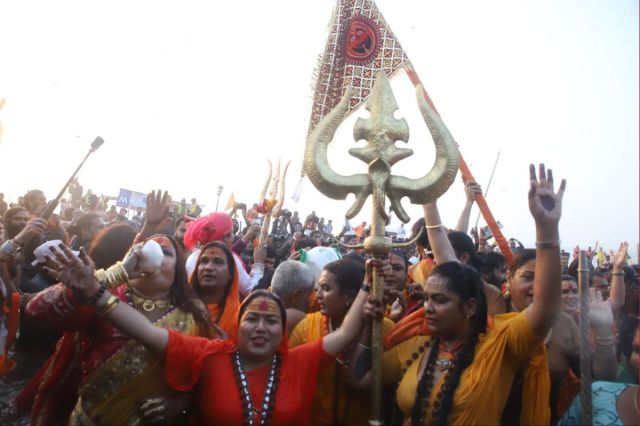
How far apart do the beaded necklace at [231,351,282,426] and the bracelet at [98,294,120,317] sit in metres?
0.68

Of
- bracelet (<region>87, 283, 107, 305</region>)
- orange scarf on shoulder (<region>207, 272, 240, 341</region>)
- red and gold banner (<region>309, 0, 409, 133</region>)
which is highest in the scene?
red and gold banner (<region>309, 0, 409, 133</region>)

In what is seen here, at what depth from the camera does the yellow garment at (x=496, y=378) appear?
207 cm

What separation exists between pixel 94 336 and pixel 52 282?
2832 millimetres

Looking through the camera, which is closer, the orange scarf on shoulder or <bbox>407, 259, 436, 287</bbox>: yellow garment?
the orange scarf on shoulder

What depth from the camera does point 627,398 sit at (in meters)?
2.26

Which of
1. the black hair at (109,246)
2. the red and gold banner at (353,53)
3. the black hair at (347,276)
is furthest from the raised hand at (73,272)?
the red and gold banner at (353,53)

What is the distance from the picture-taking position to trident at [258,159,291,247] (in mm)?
5898

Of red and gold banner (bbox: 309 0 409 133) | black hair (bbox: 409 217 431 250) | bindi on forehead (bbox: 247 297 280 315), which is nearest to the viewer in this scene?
bindi on forehead (bbox: 247 297 280 315)

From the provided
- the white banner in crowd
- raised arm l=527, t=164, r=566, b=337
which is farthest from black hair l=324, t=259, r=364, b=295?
the white banner in crowd

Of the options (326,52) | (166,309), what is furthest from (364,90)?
(166,309)

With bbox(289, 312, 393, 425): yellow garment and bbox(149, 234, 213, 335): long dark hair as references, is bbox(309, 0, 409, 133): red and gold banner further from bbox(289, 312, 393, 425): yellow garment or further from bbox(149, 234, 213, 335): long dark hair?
bbox(289, 312, 393, 425): yellow garment

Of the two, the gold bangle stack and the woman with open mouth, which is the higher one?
the gold bangle stack

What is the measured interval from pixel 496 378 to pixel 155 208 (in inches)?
104

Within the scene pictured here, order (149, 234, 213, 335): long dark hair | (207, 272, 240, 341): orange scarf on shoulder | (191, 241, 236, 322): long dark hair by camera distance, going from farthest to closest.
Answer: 1. (191, 241, 236, 322): long dark hair
2. (207, 272, 240, 341): orange scarf on shoulder
3. (149, 234, 213, 335): long dark hair
